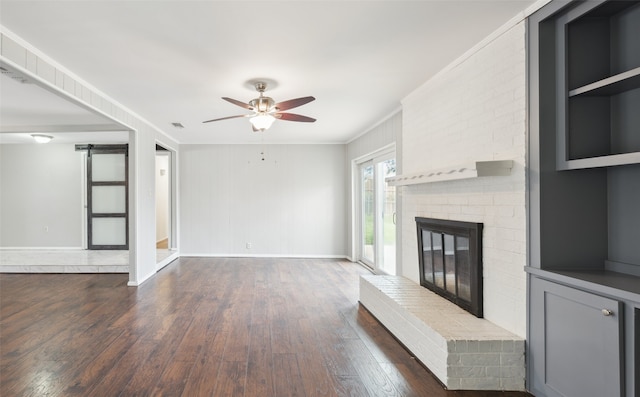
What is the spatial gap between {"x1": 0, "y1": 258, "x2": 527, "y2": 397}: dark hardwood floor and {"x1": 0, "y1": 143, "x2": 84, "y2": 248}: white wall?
8.53ft

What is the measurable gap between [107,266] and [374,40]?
5764mm

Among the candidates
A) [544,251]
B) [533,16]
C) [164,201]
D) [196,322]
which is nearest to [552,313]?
[544,251]

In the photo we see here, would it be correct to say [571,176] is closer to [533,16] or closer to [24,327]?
[533,16]

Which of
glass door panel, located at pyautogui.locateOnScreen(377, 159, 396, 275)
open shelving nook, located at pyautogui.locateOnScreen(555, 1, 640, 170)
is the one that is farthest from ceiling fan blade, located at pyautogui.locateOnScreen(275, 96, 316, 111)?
glass door panel, located at pyautogui.locateOnScreen(377, 159, 396, 275)

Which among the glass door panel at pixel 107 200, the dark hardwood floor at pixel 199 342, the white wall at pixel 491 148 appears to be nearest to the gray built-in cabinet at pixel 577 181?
the white wall at pixel 491 148

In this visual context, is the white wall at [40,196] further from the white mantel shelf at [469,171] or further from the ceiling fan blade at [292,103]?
the white mantel shelf at [469,171]

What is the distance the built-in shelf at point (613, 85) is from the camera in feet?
5.54

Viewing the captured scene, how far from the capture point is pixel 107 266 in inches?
229

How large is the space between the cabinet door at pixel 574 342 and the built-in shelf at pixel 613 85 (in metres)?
1.13

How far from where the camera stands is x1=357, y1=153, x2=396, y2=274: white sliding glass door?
17.7 ft

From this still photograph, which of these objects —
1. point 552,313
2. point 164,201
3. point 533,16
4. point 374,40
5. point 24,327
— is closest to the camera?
point 552,313

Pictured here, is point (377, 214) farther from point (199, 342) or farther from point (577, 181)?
point (577, 181)

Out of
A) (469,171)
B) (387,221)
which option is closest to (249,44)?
(469,171)

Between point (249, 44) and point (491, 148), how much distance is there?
2.07 metres
